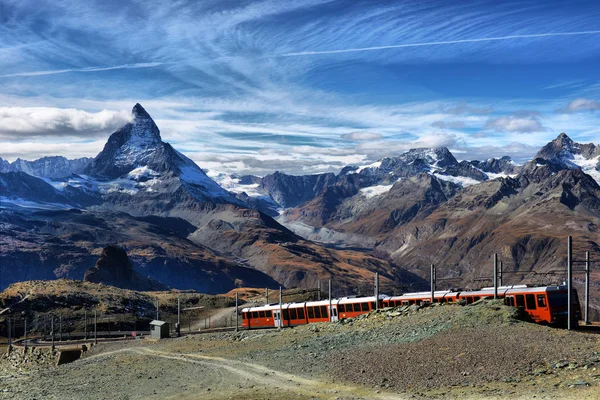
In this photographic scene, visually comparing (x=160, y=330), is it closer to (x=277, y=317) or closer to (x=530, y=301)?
(x=277, y=317)

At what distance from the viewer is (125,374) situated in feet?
172

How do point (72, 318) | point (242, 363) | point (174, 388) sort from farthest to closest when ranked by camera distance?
point (72, 318), point (242, 363), point (174, 388)

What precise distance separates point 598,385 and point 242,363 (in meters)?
26.2

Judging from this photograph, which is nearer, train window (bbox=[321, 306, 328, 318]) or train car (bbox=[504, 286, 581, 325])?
train car (bbox=[504, 286, 581, 325])

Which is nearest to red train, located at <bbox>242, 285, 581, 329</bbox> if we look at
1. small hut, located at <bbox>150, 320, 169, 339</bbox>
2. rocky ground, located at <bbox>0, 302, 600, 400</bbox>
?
rocky ground, located at <bbox>0, 302, 600, 400</bbox>

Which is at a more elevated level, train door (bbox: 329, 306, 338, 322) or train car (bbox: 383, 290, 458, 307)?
train car (bbox: 383, 290, 458, 307)

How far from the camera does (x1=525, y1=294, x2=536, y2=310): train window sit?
6244 centimetres

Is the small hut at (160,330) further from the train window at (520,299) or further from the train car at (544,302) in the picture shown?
the train window at (520,299)

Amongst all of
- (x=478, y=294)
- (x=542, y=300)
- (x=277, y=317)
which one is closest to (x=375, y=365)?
(x=542, y=300)

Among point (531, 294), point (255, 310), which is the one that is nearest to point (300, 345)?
point (531, 294)

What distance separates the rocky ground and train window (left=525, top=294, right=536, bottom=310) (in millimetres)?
9679

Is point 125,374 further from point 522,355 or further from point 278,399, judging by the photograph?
point 522,355

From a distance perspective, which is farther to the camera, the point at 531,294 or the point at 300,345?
the point at 531,294

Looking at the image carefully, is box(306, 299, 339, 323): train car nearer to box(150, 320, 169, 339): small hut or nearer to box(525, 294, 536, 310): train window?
box(150, 320, 169, 339): small hut
